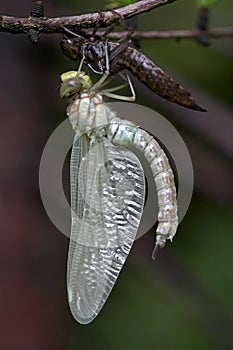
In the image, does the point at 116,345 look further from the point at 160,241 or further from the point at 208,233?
the point at 160,241

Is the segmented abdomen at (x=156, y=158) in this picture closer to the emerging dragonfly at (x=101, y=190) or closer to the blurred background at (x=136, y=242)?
the emerging dragonfly at (x=101, y=190)

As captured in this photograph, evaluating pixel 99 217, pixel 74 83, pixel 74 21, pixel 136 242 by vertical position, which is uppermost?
pixel 74 21

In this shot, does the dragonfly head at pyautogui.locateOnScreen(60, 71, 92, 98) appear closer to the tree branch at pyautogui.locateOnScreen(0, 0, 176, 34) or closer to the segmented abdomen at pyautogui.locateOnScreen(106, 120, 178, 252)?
the segmented abdomen at pyautogui.locateOnScreen(106, 120, 178, 252)

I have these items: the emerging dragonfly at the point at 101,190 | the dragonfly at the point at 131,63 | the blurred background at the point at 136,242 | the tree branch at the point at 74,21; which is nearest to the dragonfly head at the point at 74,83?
the emerging dragonfly at the point at 101,190

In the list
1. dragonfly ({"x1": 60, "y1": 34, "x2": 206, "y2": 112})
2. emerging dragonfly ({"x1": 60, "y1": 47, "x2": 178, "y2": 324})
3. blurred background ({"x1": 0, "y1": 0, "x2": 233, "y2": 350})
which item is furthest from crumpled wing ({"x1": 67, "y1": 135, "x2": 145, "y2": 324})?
blurred background ({"x1": 0, "y1": 0, "x2": 233, "y2": 350})

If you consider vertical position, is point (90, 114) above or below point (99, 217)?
above

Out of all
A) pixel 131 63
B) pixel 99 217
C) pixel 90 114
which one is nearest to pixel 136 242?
pixel 99 217

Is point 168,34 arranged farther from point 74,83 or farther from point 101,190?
point 101,190
